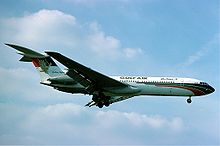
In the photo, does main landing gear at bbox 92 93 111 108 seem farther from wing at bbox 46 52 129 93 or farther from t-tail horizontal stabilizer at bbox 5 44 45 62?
t-tail horizontal stabilizer at bbox 5 44 45 62

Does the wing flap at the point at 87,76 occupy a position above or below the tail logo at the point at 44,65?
below

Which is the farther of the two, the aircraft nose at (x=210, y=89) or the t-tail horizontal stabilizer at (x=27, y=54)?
the aircraft nose at (x=210, y=89)

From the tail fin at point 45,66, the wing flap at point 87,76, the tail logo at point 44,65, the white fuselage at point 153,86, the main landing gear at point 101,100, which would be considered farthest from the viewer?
the tail logo at point 44,65

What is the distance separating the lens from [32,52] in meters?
45.8

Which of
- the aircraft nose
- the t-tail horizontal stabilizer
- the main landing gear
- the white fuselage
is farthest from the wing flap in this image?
the aircraft nose

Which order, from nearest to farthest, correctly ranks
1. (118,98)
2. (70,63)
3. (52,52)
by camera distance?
(52,52) < (70,63) < (118,98)

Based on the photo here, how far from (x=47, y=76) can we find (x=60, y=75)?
1.41 meters

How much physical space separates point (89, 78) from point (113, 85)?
264 centimetres

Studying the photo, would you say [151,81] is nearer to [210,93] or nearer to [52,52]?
[210,93]

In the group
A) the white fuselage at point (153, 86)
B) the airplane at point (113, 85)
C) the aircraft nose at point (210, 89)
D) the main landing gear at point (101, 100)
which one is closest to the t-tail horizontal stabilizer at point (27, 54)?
the airplane at point (113, 85)

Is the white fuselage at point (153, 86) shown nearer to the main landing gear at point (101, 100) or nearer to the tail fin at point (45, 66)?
the main landing gear at point (101, 100)

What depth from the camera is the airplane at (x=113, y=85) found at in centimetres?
4452

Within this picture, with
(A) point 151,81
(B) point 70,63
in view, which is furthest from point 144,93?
(B) point 70,63

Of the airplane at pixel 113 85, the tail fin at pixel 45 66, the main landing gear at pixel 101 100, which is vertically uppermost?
the tail fin at pixel 45 66
